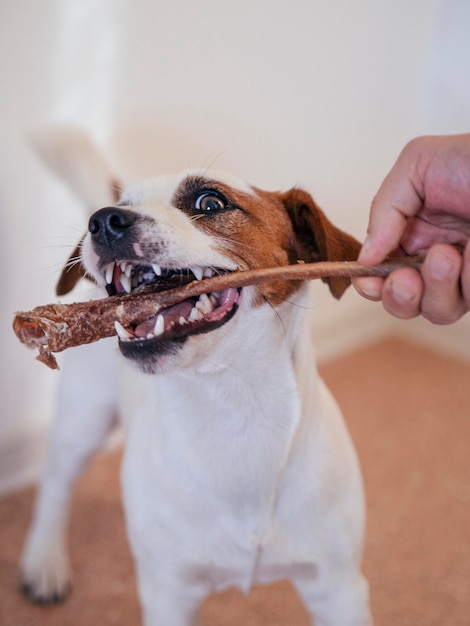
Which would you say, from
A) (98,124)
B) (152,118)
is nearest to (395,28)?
(152,118)

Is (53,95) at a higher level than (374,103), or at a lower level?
higher

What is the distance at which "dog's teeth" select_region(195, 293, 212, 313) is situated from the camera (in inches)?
Answer: 33.6

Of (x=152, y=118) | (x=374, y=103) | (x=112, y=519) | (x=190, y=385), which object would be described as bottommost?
(x=112, y=519)

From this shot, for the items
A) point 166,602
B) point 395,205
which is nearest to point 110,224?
point 395,205

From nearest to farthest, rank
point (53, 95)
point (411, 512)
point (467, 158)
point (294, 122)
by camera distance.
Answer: point (467, 158) → point (53, 95) → point (411, 512) → point (294, 122)

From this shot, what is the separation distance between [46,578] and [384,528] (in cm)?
82

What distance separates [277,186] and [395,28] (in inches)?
22.5

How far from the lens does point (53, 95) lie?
1565 millimetres

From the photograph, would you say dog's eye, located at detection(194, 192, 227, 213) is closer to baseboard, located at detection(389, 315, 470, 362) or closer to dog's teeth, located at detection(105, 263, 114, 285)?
dog's teeth, located at detection(105, 263, 114, 285)

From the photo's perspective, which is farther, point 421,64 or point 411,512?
point 421,64

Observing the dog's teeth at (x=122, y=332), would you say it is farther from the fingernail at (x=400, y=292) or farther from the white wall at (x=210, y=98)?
the white wall at (x=210, y=98)

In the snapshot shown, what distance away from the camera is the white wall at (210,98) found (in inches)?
61.1

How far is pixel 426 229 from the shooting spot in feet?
3.24

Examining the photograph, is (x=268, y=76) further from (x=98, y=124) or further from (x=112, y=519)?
(x=112, y=519)
